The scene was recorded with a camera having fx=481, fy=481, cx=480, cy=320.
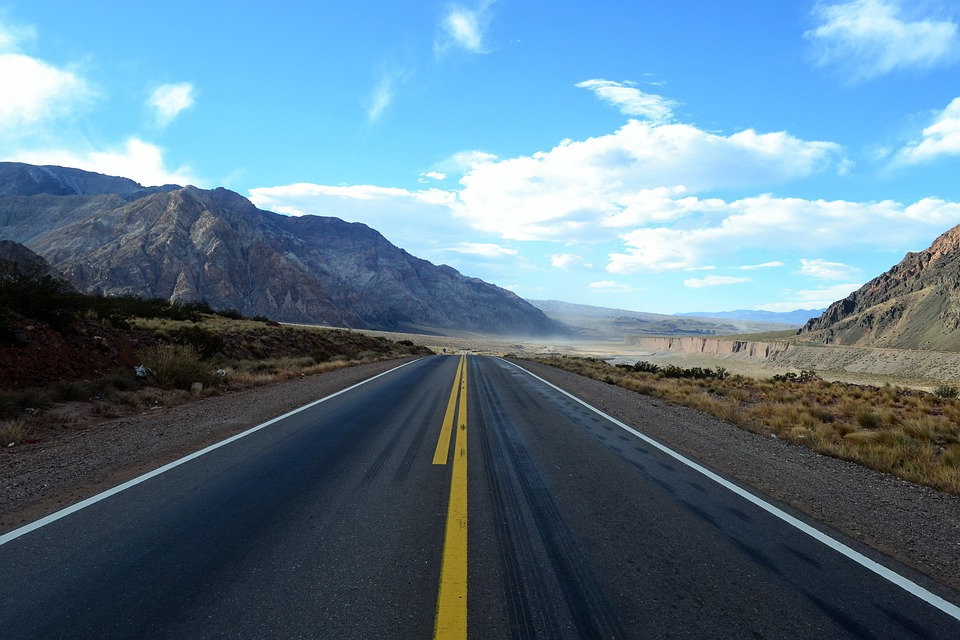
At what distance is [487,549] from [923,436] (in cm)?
1039

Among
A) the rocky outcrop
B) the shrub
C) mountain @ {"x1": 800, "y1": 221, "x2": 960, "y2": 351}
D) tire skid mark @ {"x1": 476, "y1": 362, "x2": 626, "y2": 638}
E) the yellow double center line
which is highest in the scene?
mountain @ {"x1": 800, "y1": 221, "x2": 960, "y2": 351}

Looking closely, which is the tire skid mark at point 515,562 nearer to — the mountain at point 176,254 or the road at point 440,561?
the road at point 440,561

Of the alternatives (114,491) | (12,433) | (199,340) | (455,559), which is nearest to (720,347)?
(199,340)

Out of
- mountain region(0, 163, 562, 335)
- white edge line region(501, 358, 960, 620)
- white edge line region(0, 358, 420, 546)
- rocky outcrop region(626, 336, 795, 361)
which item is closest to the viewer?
white edge line region(501, 358, 960, 620)

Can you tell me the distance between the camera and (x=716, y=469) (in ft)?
21.5

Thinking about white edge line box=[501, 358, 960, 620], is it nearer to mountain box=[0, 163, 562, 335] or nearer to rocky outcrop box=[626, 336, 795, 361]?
rocky outcrop box=[626, 336, 795, 361]

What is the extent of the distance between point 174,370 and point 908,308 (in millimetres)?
91204

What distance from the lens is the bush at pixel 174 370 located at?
527 inches

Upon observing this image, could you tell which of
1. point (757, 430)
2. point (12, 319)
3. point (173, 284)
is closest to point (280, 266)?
point (173, 284)

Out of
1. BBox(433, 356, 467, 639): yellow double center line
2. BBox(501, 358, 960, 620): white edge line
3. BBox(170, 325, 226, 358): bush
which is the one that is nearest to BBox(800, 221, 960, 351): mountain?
BBox(501, 358, 960, 620): white edge line

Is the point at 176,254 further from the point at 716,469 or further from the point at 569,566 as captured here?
the point at 569,566

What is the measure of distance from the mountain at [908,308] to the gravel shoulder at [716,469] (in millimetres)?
64807

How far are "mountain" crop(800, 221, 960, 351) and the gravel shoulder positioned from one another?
64.8 metres

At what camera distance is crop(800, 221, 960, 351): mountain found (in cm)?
6038
